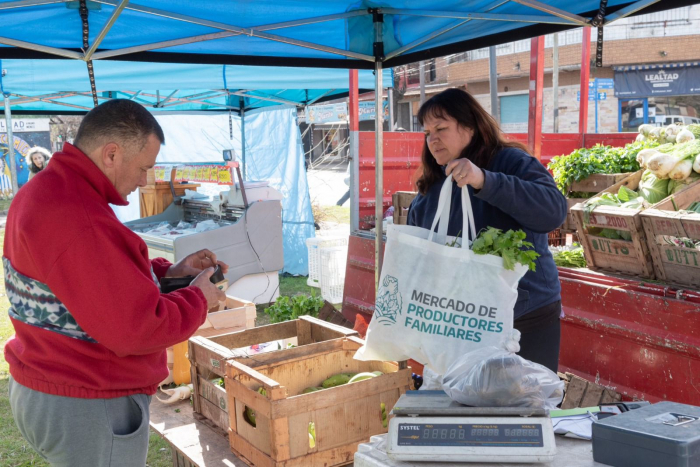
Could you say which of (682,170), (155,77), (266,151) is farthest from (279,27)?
(266,151)

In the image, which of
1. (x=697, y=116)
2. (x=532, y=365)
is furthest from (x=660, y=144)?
(x=697, y=116)

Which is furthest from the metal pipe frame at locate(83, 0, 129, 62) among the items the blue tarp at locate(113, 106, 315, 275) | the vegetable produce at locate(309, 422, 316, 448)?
the blue tarp at locate(113, 106, 315, 275)

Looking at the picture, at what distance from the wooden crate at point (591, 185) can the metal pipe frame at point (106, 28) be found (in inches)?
124

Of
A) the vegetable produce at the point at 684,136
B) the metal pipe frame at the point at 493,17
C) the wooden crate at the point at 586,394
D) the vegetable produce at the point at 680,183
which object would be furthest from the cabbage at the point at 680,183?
the metal pipe frame at the point at 493,17

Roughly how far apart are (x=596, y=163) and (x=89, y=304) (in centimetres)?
390

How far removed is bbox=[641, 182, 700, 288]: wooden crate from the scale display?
235 centimetres

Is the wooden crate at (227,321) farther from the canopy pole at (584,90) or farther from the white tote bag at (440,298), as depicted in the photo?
the canopy pole at (584,90)

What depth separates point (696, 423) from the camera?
141 centimetres

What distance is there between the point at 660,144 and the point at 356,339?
2.98 metres

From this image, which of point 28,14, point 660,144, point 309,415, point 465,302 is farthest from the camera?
point 660,144

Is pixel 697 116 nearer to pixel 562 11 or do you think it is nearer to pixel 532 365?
pixel 562 11

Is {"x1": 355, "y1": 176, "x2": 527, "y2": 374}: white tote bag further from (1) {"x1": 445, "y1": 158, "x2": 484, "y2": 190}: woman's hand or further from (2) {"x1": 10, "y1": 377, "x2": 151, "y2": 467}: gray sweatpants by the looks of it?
(2) {"x1": 10, "y1": 377, "x2": 151, "y2": 467}: gray sweatpants

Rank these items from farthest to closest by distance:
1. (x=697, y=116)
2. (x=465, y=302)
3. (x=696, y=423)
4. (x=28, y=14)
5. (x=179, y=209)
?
(x=697, y=116)
(x=179, y=209)
(x=28, y=14)
(x=465, y=302)
(x=696, y=423)

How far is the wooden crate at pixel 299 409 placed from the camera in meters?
2.71
